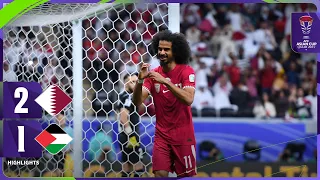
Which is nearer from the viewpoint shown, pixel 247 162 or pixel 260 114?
pixel 247 162

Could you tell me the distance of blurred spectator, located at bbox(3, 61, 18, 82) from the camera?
4031 millimetres

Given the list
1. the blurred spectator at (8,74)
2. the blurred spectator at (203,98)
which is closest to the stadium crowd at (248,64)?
the blurred spectator at (203,98)

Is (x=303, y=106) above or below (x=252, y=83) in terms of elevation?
below

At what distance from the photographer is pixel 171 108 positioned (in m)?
4.28

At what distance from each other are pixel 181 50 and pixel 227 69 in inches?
199

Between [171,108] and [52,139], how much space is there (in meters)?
0.74

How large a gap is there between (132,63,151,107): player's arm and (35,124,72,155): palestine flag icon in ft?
1.56

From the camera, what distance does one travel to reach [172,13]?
166 inches

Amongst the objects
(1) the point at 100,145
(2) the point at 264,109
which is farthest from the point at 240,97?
(1) the point at 100,145

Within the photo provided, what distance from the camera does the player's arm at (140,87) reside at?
399 cm

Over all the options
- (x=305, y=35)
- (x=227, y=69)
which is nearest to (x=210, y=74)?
(x=227, y=69)

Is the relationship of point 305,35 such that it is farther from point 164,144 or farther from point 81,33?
point 81,33

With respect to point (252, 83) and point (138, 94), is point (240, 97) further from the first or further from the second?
point (138, 94)

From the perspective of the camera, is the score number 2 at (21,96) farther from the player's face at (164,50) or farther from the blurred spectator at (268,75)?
the blurred spectator at (268,75)
